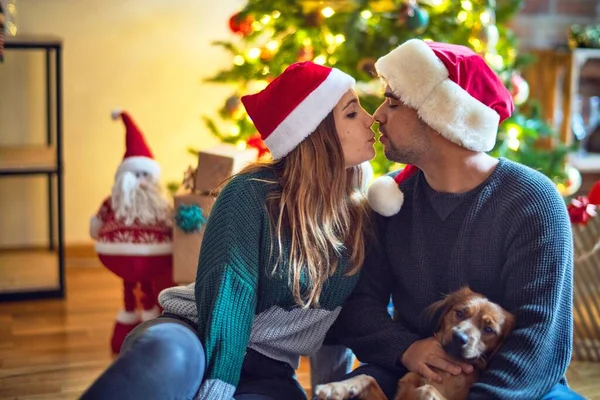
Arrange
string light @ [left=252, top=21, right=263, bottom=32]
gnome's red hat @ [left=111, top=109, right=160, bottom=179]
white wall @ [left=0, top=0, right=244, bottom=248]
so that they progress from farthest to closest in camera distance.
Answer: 1. white wall @ [left=0, top=0, right=244, bottom=248]
2. string light @ [left=252, top=21, right=263, bottom=32]
3. gnome's red hat @ [left=111, top=109, right=160, bottom=179]

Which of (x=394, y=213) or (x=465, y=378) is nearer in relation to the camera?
(x=465, y=378)

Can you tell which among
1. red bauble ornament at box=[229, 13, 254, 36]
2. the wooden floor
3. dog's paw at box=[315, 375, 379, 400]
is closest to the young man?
dog's paw at box=[315, 375, 379, 400]

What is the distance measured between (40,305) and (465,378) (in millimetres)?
2147

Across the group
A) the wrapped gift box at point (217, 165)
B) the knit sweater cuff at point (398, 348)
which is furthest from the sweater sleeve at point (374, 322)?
the wrapped gift box at point (217, 165)

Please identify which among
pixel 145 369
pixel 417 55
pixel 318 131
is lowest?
pixel 145 369

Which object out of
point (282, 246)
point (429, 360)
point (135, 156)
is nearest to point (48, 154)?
point (135, 156)

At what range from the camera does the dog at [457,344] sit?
167 cm

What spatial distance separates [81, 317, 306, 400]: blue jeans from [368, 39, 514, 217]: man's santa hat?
0.59 m

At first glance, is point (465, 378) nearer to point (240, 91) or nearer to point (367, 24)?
point (367, 24)

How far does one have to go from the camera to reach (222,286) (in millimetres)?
1804

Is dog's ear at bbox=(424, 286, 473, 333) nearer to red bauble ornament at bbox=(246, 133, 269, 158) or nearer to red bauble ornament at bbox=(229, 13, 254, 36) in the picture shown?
red bauble ornament at bbox=(246, 133, 269, 158)

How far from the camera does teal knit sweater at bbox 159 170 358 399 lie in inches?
70.5

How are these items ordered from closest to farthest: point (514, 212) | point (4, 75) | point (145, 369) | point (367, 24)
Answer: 1. point (145, 369)
2. point (514, 212)
3. point (367, 24)
4. point (4, 75)

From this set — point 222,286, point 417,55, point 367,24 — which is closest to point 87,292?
point 367,24
